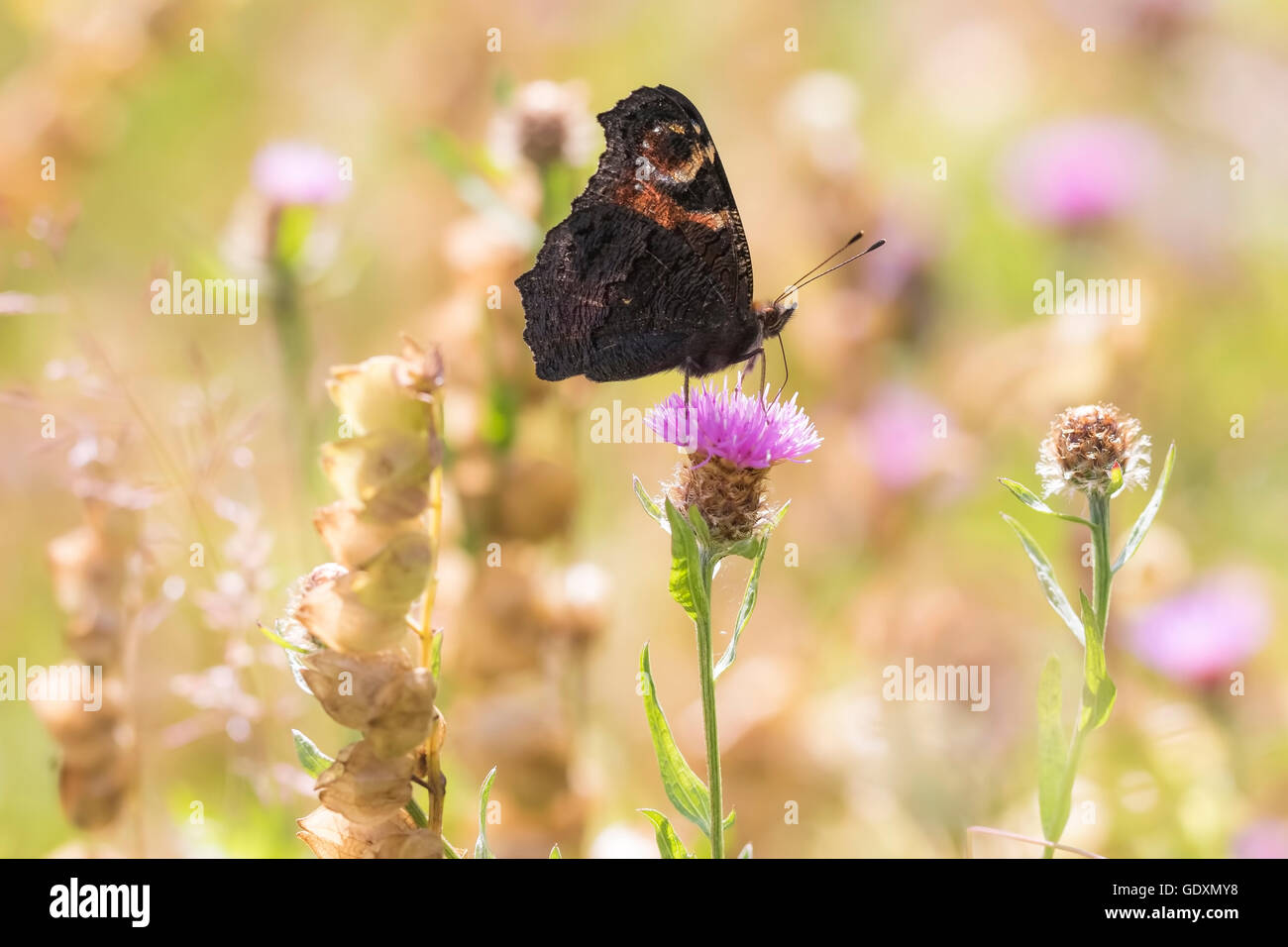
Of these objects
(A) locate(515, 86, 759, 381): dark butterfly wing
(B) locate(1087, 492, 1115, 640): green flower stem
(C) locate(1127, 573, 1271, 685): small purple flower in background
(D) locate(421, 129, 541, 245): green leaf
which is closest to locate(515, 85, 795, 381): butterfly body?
(A) locate(515, 86, 759, 381): dark butterfly wing

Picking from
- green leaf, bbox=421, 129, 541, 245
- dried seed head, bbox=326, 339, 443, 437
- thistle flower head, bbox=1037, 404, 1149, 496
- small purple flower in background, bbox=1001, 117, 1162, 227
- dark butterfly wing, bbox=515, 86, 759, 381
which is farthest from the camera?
small purple flower in background, bbox=1001, 117, 1162, 227

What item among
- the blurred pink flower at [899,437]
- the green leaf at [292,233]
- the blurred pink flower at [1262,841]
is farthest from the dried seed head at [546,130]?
the blurred pink flower at [1262,841]

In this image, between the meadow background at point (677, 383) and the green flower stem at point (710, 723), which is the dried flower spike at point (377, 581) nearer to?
the green flower stem at point (710, 723)

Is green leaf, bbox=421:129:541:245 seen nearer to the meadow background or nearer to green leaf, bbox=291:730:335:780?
the meadow background

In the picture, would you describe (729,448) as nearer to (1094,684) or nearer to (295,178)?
(1094,684)

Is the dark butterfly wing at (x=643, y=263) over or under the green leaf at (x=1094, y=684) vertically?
over
